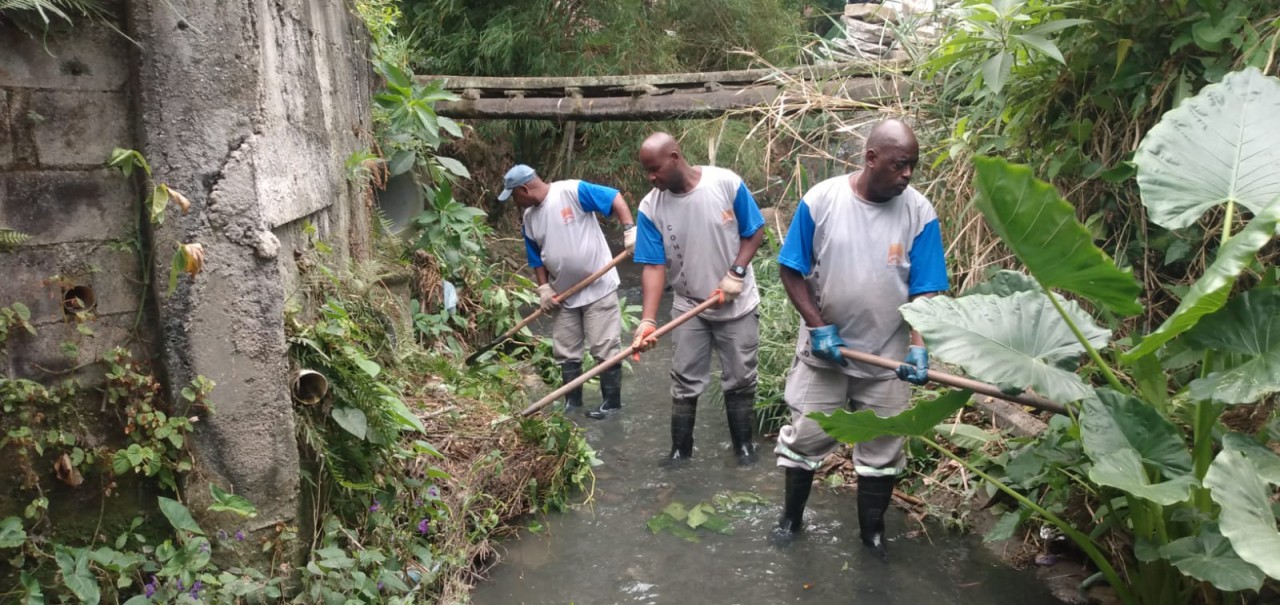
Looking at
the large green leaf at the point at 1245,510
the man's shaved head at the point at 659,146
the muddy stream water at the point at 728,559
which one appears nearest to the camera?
the large green leaf at the point at 1245,510

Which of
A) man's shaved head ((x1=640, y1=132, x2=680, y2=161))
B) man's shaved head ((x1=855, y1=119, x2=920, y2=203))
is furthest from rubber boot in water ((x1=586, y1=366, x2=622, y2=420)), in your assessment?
man's shaved head ((x1=855, y1=119, x2=920, y2=203))

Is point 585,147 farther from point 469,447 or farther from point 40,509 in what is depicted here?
point 40,509

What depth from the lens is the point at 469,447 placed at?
4.86 metres

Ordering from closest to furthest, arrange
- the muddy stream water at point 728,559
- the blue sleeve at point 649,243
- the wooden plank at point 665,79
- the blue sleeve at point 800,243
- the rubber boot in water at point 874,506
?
1. the muddy stream water at point 728,559
2. the blue sleeve at point 800,243
3. the rubber boot in water at point 874,506
4. the blue sleeve at point 649,243
5. the wooden plank at point 665,79

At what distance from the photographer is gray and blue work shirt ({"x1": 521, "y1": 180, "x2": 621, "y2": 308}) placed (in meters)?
6.49

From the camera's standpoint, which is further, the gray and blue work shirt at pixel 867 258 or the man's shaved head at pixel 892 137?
the gray and blue work shirt at pixel 867 258

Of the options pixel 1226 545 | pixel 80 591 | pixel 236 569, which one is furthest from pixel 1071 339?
pixel 80 591

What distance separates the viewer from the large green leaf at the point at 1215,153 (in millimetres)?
3137

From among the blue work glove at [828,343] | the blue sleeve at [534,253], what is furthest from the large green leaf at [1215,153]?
the blue sleeve at [534,253]

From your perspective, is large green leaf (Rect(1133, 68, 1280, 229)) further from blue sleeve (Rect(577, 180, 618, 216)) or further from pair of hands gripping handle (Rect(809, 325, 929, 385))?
blue sleeve (Rect(577, 180, 618, 216))

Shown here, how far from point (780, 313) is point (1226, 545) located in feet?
13.3

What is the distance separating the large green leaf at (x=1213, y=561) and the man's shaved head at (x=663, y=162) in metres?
3.02

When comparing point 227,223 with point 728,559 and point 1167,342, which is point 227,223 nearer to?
point 728,559

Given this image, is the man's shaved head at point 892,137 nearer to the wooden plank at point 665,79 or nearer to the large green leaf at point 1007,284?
the large green leaf at point 1007,284
